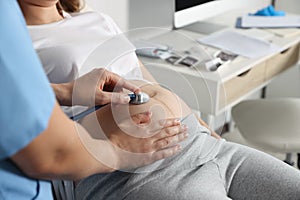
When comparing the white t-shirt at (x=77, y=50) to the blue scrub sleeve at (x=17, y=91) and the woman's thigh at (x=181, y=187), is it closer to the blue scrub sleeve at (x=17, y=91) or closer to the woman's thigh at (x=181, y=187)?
the woman's thigh at (x=181, y=187)

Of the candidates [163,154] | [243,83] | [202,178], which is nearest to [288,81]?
[243,83]

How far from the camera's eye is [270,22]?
8.18 ft

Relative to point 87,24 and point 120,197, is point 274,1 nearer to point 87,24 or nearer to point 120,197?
point 87,24

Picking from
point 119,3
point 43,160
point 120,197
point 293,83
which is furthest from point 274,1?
point 43,160

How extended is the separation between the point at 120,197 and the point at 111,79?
276mm

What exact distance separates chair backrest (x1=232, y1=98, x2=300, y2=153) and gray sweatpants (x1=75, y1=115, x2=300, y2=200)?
614 millimetres

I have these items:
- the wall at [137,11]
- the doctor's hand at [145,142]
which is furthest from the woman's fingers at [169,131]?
the wall at [137,11]

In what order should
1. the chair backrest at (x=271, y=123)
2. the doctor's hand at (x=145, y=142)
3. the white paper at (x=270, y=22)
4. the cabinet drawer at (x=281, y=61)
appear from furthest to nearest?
the white paper at (x=270, y=22), the cabinet drawer at (x=281, y=61), the chair backrest at (x=271, y=123), the doctor's hand at (x=145, y=142)

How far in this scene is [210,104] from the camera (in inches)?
55.3

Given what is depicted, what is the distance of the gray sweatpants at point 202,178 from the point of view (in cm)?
118

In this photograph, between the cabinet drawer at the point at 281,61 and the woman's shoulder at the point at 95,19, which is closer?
the woman's shoulder at the point at 95,19

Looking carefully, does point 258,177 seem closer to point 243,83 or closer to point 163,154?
point 163,154

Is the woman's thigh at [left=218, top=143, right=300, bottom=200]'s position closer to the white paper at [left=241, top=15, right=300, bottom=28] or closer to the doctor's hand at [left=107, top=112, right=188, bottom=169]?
the doctor's hand at [left=107, top=112, right=188, bottom=169]

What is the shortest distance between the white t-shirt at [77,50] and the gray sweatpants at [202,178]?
0.21 m
